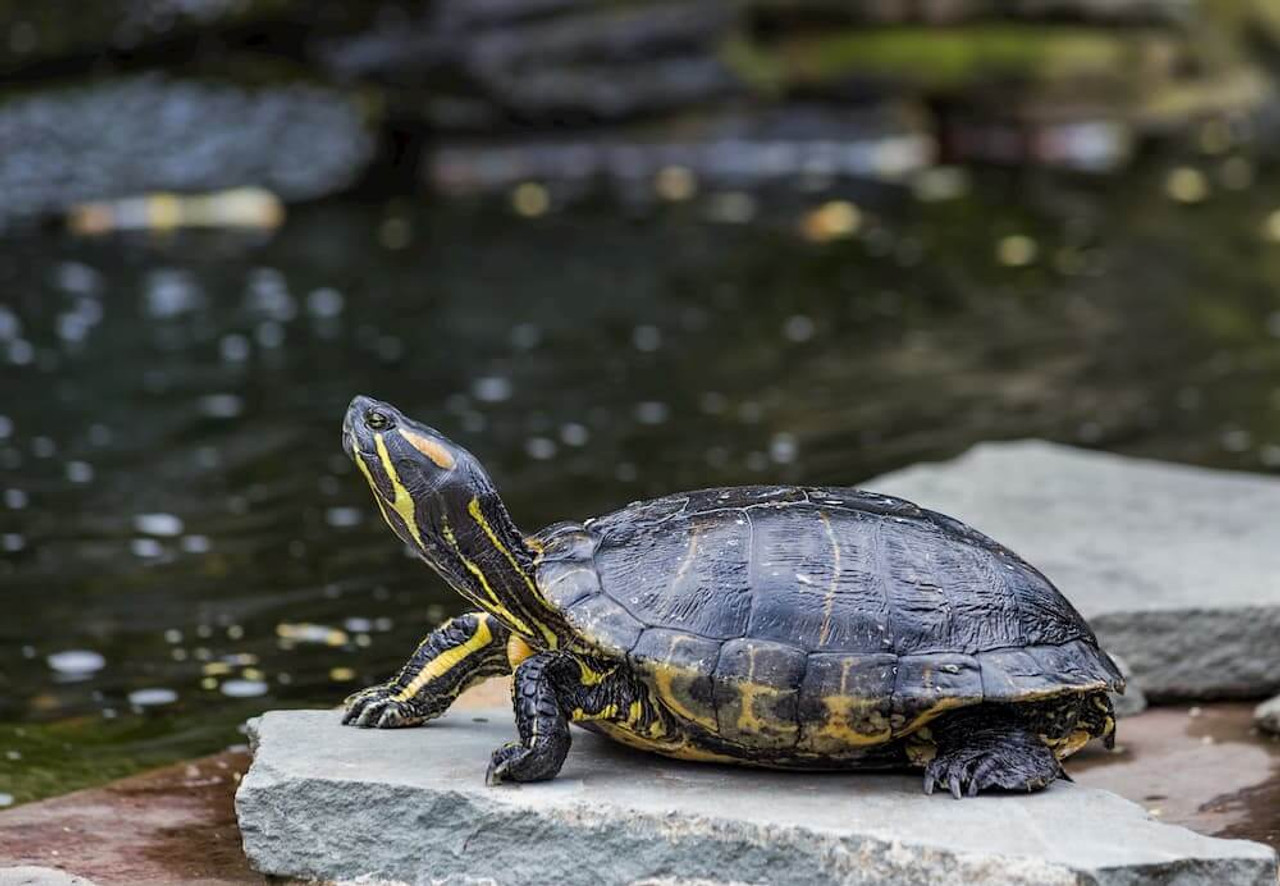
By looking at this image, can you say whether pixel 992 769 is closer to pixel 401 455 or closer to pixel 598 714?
pixel 598 714

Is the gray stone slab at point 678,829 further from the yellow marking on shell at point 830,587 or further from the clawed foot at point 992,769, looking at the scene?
the yellow marking on shell at point 830,587

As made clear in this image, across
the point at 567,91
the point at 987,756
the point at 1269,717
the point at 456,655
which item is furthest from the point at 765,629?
the point at 567,91

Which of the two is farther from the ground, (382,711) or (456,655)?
(456,655)

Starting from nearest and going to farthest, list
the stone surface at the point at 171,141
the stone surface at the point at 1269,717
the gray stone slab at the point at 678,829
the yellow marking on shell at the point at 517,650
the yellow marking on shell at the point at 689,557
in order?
the gray stone slab at the point at 678,829 → the yellow marking on shell at the point at 689,557 → the yellow marking on shell at the point at 517,650 → the stone surface at the point at 1269,717 → the stone surface at the point at 171,141

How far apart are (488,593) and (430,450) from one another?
316 millimetres

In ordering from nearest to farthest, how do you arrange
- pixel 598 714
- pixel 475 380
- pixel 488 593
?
pixel 598 714, pixel 488 593, pixel 475 380

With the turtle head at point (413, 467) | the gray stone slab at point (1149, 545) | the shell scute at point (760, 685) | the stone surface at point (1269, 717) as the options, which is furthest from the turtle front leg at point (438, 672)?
the stone surface at point (1269, 717)

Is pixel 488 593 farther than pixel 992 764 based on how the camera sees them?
Yes

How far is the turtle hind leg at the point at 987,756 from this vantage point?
3666 mm

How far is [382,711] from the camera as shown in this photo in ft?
13.5

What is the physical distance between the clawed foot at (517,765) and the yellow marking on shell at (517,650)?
0.33 meters

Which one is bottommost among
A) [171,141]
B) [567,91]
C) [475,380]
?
[475,380]

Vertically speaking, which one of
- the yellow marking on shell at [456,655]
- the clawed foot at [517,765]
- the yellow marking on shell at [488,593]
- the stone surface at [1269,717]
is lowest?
the stone surface at [1269,717]

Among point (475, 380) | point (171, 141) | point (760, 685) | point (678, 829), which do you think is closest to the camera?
point (678, 829)
